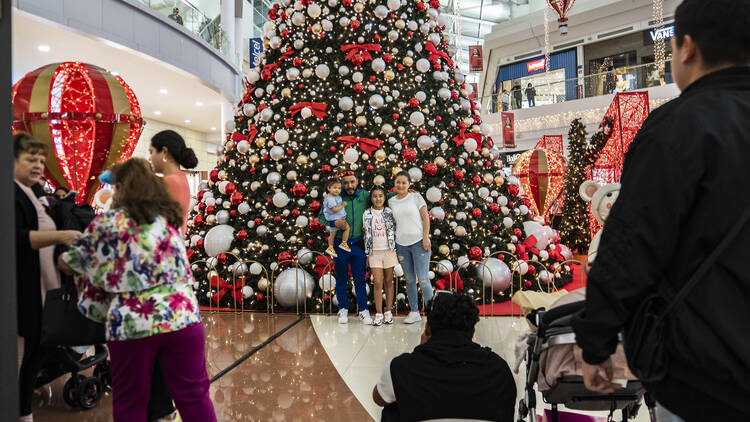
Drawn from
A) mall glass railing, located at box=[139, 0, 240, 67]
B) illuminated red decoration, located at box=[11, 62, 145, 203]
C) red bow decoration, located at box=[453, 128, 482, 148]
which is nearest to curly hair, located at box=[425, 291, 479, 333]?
red bow decoration, located at box=[453, 128, 482, 148]

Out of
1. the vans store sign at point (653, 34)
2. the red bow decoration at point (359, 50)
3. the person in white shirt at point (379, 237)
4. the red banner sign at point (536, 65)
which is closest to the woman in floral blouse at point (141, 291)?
the person in white shirt at point (379, 237)

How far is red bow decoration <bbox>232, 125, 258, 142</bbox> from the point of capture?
6.90m

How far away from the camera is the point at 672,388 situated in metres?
1.11

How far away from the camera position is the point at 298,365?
4.20m

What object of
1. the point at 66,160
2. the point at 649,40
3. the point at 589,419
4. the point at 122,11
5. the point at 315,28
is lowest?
the point at 589,419

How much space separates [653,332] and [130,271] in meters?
1.86

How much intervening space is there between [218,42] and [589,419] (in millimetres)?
15517

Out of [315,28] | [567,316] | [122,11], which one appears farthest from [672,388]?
[122,11]

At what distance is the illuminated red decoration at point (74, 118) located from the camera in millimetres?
5961

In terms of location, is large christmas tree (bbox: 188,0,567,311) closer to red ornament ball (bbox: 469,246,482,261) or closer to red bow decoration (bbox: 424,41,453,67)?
red bow decoration (bbox: 424,41,453,67)

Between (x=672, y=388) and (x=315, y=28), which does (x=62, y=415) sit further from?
(x=315, y=28)

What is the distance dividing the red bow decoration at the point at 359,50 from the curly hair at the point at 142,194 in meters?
4.91

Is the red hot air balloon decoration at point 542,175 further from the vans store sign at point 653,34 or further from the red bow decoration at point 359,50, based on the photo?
the vans store sign at point 653,34

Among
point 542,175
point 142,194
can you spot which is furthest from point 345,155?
point 542,175
